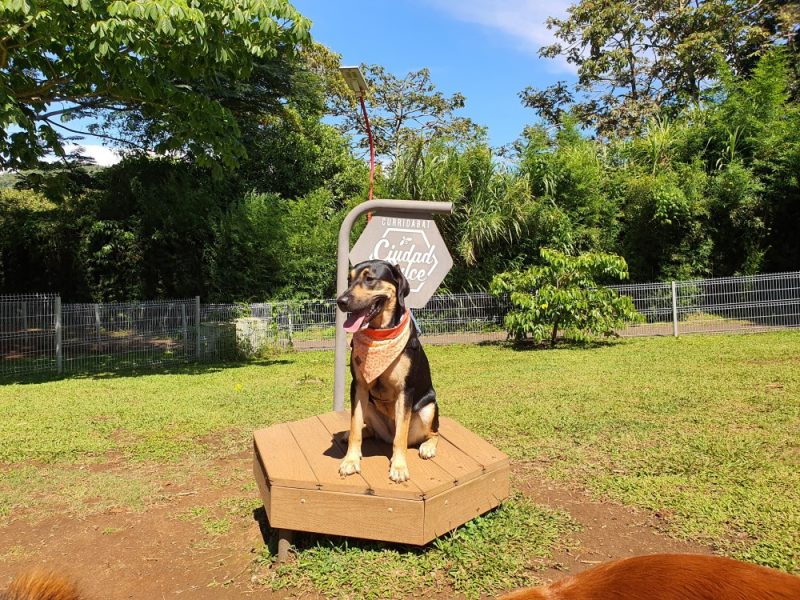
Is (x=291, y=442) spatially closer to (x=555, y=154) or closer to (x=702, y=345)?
(x=702, y=345)

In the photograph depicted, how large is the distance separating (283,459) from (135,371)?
8.23 m

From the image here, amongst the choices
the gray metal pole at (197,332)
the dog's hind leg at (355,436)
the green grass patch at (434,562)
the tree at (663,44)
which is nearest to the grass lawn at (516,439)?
the green grass patch at (434,562)

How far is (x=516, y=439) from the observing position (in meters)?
5.08

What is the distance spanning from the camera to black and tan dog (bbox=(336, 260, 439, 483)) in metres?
2.89

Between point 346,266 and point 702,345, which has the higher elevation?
point 346,266

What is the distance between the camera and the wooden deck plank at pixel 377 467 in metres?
A: 2.72

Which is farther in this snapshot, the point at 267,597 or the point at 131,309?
the point at 131,309

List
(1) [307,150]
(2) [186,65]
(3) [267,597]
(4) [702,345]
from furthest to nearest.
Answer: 1. (1) [307,150]
2. (4) [702,345]
3. (2) [186,65]
4. (3) [267,597]

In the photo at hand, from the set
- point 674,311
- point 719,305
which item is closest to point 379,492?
point 674,311

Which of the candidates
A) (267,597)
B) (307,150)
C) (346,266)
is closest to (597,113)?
(307,150)

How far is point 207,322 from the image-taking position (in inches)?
465

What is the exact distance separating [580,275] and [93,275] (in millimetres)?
13031

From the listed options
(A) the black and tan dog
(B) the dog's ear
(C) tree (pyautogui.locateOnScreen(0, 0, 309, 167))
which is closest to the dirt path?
(A) the black and tan dog

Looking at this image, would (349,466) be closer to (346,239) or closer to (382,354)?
(382,354)
